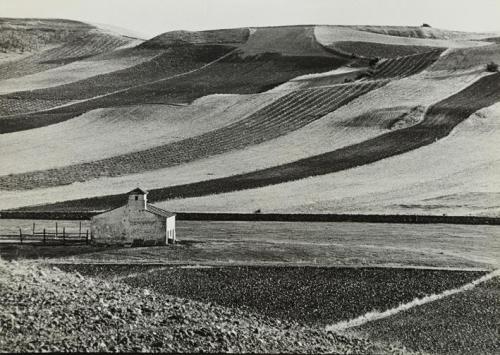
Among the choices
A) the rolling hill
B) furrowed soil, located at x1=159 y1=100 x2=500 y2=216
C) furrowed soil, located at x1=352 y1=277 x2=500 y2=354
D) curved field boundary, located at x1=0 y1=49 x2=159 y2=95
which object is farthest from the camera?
curved field boundary, located at x1=0 y1=49 x2=159 y2=95

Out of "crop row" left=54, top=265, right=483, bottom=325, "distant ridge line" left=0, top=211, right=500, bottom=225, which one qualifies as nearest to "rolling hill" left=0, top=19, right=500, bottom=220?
"distant ridge line" left=0, top=211, right=500, bottom=225

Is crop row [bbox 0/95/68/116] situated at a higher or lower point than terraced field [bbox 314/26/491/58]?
lower

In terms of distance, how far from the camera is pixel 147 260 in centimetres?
5234

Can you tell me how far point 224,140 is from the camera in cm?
8944

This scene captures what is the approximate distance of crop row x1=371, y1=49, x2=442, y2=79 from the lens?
110625mm

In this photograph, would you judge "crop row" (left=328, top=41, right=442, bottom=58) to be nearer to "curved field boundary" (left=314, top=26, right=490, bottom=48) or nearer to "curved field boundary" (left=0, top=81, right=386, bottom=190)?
"curved field boundary" (left=314, top=26, right=490, bottom=48)

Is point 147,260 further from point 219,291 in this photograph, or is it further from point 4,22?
point 4,22

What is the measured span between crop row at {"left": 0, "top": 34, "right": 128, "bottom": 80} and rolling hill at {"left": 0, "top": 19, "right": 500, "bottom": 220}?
336 millimetres

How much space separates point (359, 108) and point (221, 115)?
14.5 metres

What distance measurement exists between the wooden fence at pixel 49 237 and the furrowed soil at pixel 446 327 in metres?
26.0

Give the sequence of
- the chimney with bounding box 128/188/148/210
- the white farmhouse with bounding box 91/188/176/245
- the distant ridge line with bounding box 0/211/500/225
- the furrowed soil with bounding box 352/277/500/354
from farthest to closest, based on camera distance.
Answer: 1. the distant ridge line with bounding box 0/211/500/225
2. the chimney with bounding box 128/188/148/210
3. the white farmhouse with bounding box 91/188/176/245
4. the furrowed soil with bounding box 352/277/500/354

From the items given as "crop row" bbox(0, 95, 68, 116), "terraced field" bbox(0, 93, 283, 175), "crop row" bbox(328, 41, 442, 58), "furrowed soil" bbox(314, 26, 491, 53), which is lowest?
"terraced field" bbox(0, 93, 283, 175)

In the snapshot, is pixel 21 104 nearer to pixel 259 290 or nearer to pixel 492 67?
pixel 492 67

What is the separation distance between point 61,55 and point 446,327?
109323 mm
